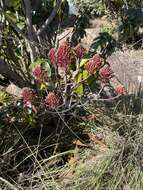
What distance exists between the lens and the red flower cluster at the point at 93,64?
2.94 meters

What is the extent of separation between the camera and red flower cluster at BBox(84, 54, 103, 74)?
9.66ft

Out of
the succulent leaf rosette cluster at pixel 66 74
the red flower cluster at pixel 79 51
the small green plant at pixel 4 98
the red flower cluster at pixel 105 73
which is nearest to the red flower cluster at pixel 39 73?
the succulent leaf rosette cluster at pixel 66 74

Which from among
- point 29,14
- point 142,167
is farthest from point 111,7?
point 142,167

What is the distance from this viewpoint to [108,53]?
354 centimetres

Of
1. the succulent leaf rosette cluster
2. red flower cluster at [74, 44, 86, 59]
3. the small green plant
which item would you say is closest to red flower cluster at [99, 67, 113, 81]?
the succulent leaf rosette cluster

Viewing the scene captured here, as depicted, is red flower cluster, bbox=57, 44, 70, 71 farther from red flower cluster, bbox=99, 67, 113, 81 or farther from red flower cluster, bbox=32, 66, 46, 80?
red flower cluster, bbox=99, 67, 113, 81

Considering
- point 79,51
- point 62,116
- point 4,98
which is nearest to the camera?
point 79,51

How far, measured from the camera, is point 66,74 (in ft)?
10.1

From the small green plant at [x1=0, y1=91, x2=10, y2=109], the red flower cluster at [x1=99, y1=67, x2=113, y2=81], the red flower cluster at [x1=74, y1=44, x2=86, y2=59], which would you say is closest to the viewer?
the red flower cluster at [x1=99, y1=67, x2=113, y2=81]

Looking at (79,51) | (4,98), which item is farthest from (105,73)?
(4,98)

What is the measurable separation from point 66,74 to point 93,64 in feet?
0.75

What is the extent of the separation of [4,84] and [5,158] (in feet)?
3.70

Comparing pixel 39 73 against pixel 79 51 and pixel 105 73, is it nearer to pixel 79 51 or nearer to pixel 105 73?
pixel 79 51

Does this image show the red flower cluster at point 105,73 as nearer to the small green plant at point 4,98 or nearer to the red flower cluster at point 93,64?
the red flower cluster at point 93,64
